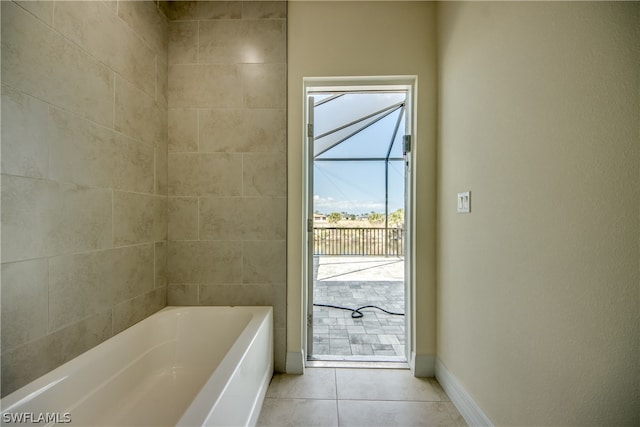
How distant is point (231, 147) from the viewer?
1.82 meters

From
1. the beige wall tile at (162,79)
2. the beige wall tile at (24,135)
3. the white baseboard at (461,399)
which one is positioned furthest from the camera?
the beige wall tile at (162,79)

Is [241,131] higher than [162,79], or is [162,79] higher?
[162,79]

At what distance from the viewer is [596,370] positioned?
2.45ft

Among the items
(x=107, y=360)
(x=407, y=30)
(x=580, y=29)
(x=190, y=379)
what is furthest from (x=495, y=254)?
(x=107, y=360)

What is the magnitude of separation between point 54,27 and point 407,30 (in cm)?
192

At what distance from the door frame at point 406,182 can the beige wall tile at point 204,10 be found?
0.71m

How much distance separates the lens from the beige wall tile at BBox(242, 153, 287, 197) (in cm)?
182

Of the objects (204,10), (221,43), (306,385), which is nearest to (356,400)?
(306,385)

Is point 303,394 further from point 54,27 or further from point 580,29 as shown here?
point 54,27

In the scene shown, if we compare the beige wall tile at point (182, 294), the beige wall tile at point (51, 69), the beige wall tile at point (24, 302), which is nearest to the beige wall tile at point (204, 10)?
the beige wall tile at point (51, 69)

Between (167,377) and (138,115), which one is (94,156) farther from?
(167,377)

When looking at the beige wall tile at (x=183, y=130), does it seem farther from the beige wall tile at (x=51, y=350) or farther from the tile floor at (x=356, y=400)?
the tile floor at (x=356, y=400)

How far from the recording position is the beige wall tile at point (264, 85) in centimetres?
181

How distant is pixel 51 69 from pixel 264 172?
42.8 inches
